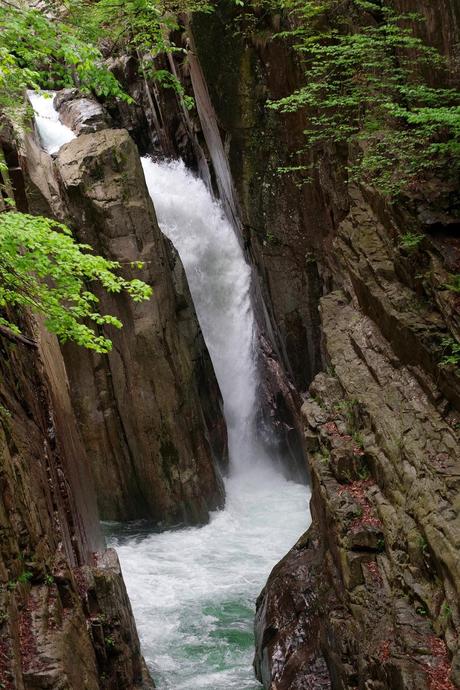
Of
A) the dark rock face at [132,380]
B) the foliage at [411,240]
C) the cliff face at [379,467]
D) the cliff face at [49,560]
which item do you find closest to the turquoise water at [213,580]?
the cliff face at [379,467]

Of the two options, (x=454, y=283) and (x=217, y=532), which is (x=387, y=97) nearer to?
(x=454, y=283)

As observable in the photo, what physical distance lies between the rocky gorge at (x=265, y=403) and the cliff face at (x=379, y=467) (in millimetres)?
31

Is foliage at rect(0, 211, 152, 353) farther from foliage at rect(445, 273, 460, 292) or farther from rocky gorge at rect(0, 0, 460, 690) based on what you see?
foliage at rect(445, 273, 460, 292)

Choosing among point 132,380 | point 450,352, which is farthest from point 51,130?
point 450,352

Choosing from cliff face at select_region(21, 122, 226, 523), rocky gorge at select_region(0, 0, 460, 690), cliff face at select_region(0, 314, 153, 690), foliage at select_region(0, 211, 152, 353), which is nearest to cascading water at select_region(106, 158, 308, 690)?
rocky gorge at select_region(0, 0, 460, 690)

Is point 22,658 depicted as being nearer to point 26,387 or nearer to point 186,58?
point 26,387

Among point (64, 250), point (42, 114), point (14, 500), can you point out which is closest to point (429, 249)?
point (64, 250)

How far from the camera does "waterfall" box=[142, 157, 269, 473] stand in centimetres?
1848

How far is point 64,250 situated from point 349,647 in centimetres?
561

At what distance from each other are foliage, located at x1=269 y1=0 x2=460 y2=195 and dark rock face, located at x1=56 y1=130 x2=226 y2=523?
5146 mm

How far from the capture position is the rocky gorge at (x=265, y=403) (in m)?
7.21

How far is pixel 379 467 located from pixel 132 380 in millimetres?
8274

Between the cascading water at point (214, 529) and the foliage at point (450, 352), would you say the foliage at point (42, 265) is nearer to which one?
the foliage at point (450, 352)

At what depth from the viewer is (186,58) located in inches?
744
